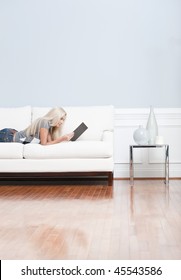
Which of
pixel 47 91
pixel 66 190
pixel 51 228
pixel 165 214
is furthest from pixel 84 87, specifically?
pixel 51 228

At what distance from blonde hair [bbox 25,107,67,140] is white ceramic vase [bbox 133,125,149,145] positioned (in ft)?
2.64

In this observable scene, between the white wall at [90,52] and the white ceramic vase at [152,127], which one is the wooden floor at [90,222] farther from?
A: the white wall at [90,52]

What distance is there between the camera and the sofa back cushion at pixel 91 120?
5.95 m

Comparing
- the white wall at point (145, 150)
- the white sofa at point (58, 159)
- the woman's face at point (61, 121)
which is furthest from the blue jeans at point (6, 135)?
the white wall at point (145, 150)

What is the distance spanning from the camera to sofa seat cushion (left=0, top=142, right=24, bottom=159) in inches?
212

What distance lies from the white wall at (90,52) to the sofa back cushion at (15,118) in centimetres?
34

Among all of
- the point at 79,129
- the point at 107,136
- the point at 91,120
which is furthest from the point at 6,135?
the point at 107,136

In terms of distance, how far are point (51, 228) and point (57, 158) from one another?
7.44 feet

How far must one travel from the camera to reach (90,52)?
6363 millimetres

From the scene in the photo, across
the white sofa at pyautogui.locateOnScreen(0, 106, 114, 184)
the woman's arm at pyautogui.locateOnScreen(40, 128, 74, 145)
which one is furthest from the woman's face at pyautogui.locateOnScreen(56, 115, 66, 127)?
the white sofa at pyautogui.locateOnScreen(0, 106, 114, 184)

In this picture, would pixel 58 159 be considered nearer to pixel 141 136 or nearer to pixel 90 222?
pixel 141 136

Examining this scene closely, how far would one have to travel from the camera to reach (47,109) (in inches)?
241

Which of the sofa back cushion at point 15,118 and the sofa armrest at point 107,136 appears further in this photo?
the sofa back cushion at point 15,118

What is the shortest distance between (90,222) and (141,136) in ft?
8.36
